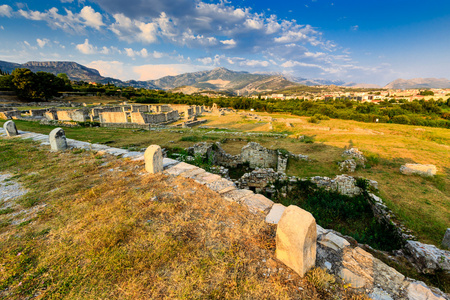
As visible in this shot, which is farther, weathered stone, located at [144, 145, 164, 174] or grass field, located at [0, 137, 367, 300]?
weathered stone, located at [144, 145, 164, 174]

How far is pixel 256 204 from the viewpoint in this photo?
11.7 feet

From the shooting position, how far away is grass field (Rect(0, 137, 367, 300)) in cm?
197

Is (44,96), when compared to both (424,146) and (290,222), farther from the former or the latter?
(424,146)

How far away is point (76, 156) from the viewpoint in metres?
5.98

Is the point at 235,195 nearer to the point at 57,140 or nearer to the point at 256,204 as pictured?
the point at 256,204

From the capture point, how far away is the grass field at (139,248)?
1.97m

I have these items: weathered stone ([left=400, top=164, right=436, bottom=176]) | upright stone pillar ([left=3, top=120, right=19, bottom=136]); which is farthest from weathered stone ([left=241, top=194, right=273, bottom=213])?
upright stone pillar ([left=3, top=120, right=19, bottom=136])

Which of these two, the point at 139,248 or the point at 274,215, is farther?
the point at 274,215

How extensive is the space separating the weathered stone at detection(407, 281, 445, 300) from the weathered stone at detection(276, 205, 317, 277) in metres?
1.14

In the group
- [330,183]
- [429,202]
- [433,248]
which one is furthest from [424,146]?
[433,248]

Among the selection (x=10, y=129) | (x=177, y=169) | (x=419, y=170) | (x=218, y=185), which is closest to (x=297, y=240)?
(x=218, y=185)

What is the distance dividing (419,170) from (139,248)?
508 inches

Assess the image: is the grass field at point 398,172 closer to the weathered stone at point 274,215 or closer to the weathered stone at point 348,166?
the weathered stone at point 348,166

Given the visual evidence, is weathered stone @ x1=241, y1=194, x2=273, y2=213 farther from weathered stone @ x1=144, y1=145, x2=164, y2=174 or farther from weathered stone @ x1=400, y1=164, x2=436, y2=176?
weathered stone @ x1=400, y1=164, x2=436, y2=176
